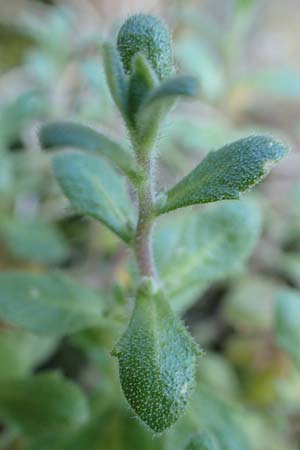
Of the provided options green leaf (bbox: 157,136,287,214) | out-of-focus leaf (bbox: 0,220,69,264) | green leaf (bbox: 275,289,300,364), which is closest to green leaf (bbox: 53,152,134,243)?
green leaf (bbox: 157,136,287,214)

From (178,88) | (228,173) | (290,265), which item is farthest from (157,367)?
(290,265)

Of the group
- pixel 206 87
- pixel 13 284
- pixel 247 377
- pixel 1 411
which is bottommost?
pixel 247 377

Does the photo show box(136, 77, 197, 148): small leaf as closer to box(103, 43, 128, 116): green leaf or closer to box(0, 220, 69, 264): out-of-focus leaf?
box(103, 43, 128, 116): green leaf

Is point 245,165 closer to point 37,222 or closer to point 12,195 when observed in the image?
point 37,222

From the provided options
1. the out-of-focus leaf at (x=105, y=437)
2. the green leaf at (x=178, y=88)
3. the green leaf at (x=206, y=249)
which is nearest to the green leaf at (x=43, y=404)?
the out-of-focus leaf at (x=105, y=437)

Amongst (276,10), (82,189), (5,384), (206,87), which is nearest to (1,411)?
(5,384)

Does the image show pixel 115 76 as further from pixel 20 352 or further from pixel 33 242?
pixel 33 242
